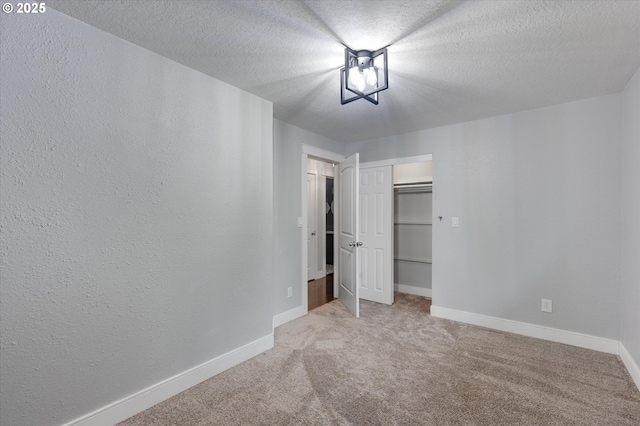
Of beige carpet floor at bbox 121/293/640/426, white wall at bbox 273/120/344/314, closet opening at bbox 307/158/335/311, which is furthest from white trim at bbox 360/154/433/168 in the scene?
beige carpet floor at bbox 121/293/640/426

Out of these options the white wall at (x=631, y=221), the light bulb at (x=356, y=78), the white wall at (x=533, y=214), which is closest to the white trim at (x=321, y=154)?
the white wall at (x=533, y=214)

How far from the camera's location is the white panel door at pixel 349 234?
12.1ft

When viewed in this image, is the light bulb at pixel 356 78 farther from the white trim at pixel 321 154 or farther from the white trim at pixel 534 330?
the white trim at pixel 534 330

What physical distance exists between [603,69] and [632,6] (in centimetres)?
85

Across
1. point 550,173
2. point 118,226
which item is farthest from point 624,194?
point 118,226

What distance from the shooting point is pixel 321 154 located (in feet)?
13.3

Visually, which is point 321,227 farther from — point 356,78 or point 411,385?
point 356,78

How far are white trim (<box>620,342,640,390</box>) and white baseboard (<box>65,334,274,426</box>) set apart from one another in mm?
2917

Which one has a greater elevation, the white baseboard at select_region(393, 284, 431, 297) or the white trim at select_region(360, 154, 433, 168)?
the white trim at select_region(360, 154, 433, 168)

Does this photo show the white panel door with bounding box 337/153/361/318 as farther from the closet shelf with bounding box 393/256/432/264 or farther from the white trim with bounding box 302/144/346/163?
the closet shelf with bounding box 393/256/432/264

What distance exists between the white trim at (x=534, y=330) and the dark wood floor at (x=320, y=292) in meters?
1.53

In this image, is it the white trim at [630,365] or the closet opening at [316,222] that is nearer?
the white trim at [630,365]

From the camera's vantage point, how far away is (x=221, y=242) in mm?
2471

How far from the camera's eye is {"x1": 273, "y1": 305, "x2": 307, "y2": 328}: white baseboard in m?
3.36
